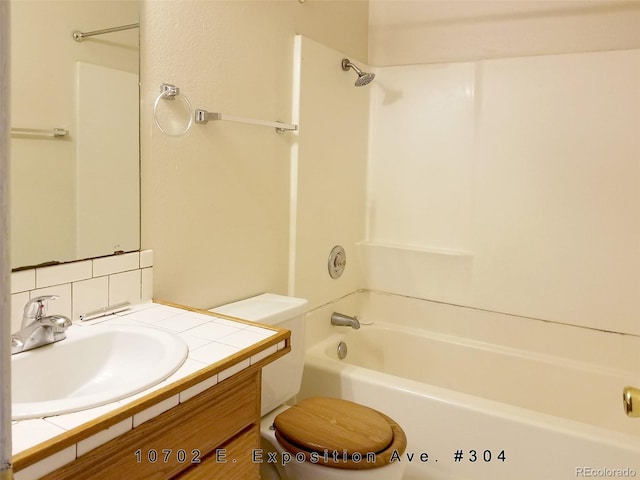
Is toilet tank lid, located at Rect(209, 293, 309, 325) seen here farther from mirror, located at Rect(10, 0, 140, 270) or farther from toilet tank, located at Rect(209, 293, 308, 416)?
mirror, located at Rect(10, 0, 140, 270)

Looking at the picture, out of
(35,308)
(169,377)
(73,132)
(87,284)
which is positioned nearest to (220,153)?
(73,132)

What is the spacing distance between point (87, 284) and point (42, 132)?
0.38 meters

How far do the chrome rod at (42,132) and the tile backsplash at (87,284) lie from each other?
0.31 m

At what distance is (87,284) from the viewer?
1.25 m

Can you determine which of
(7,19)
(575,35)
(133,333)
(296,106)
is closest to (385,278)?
(296,106)

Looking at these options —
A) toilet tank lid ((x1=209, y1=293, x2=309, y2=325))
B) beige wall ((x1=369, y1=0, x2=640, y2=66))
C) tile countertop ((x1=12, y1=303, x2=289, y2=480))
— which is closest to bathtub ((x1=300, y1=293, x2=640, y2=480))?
toilet tank lid ((x1=209, y1=293, x2=309, y2=325))

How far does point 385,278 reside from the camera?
2602 millimetres

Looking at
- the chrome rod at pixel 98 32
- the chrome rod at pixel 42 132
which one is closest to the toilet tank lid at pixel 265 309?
the chrome rod at pixel 42 132

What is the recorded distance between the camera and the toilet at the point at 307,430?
1.39 m

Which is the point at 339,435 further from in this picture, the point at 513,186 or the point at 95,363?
the point at 513,186

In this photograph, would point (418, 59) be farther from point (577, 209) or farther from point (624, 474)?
point (624, 474)

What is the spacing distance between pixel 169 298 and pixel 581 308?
5.71 feet

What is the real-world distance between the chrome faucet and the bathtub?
999 mm

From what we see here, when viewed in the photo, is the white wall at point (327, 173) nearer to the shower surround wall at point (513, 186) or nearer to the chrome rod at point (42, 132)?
the shower surround wall at point (513, 186)
